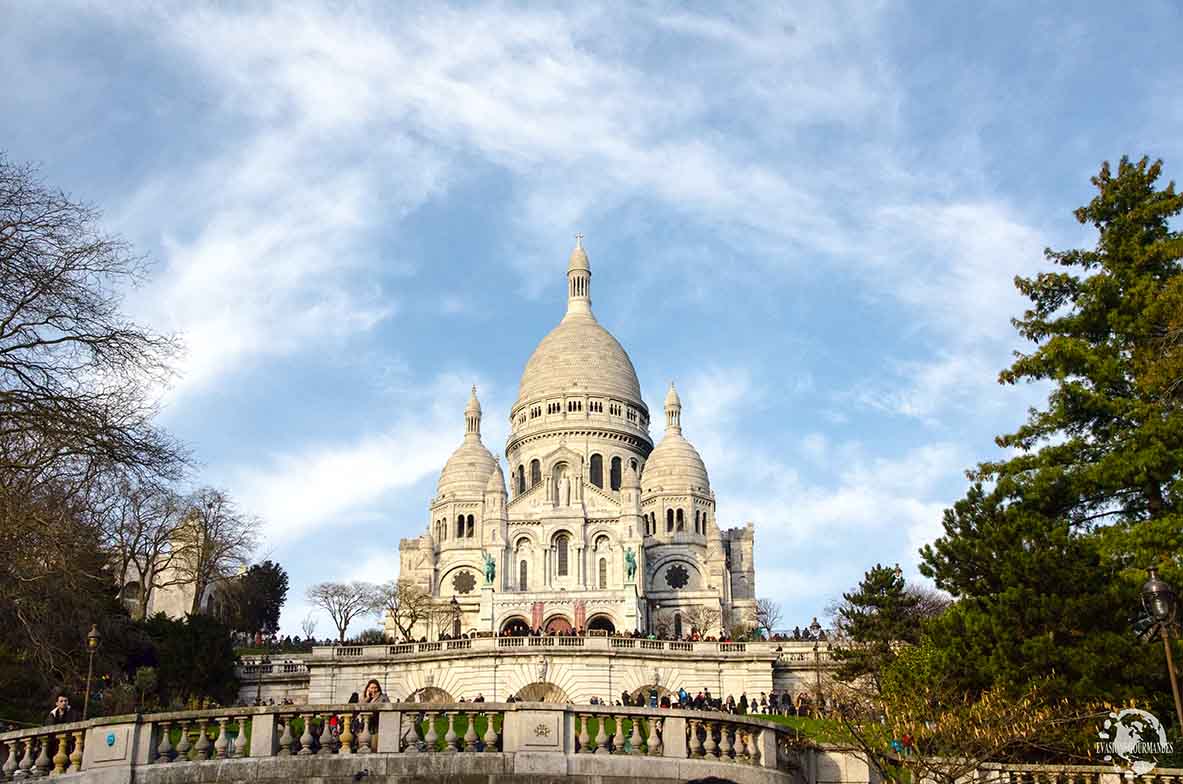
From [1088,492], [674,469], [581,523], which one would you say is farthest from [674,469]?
[1088,492]

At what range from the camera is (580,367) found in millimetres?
105875

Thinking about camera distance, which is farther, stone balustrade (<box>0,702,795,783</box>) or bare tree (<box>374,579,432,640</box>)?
bare tree (<box>374,579,432,640</box>)

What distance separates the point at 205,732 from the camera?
1708 cm

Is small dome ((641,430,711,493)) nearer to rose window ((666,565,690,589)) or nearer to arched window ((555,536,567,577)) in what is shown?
rose window ((666,565,690,589))

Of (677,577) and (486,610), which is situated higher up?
(677,577)

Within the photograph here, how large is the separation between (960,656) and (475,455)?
76.3 m

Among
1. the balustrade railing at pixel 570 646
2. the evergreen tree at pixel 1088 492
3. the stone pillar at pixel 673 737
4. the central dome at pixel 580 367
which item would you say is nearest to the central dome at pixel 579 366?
the central dome at pixel 580 367

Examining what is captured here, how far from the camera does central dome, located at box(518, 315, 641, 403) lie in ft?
344

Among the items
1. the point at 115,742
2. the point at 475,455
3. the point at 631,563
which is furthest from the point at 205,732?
the point at 475,455

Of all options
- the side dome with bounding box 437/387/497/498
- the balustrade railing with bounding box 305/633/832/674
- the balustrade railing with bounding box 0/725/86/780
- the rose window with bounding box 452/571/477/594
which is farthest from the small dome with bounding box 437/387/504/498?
the balustrade railing with bounding box 0/725/86/780

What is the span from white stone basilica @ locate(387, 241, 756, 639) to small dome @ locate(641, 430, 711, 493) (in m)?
0.11

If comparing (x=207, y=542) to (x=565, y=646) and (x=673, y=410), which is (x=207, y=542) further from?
(x=673, y=410)

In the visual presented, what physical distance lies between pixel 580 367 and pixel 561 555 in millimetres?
23835

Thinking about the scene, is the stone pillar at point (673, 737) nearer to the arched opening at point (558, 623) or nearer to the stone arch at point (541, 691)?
the stone arch at point (541, 691)
